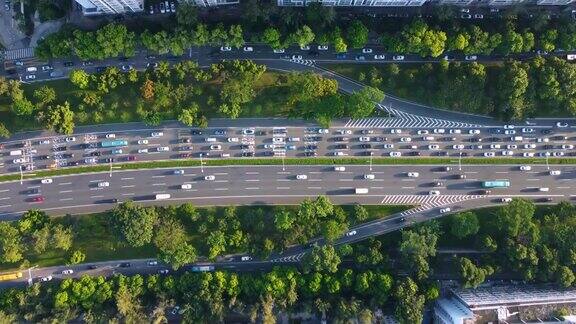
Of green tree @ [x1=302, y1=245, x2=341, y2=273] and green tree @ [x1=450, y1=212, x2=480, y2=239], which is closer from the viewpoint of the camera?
A: green tree @ [x1=302, y1=245, x2=341, y2=273]

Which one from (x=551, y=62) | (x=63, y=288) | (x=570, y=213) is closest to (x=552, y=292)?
(x=570, y=213)

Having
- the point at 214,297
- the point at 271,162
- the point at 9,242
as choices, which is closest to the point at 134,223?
the point at 214,297

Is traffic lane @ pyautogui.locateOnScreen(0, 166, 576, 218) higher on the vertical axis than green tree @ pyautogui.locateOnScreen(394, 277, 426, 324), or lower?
higher

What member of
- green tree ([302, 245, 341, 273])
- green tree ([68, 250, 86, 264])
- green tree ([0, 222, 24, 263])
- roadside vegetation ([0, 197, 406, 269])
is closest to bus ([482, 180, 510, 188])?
roadside vegetation ([0, 197, 406, 269])

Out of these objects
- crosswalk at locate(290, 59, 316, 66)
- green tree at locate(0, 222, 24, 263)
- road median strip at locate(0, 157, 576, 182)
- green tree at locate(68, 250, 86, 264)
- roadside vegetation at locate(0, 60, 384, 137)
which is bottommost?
green tree at locate(68, 250, 86, 264)

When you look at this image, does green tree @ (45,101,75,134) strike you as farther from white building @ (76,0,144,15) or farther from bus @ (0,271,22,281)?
bus @ (0,271,22,281)

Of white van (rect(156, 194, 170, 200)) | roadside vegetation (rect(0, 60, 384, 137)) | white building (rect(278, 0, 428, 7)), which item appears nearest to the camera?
white building (rect(278, 0, 428, 7))

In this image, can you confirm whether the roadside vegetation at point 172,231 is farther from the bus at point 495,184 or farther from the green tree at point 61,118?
the bus at point 495,184
